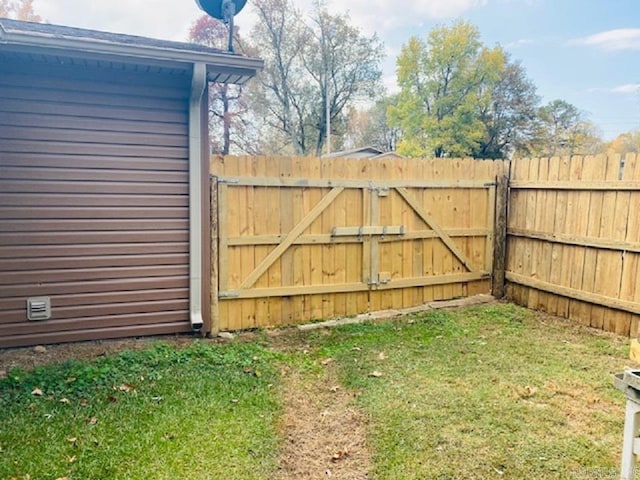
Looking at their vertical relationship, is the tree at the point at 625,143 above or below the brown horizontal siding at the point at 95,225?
above

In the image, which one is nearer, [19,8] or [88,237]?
[88,237]

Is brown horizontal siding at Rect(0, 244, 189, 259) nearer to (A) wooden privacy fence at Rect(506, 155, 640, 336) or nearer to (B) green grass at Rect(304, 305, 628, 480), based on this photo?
(B) green grass at Rect(304, 305, 628, 480)

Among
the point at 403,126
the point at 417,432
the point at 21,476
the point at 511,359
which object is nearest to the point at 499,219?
the point at 511,359

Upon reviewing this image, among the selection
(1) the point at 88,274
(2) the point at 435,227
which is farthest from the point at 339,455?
(2) the point at 435,227

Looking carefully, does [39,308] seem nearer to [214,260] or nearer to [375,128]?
[214,260]

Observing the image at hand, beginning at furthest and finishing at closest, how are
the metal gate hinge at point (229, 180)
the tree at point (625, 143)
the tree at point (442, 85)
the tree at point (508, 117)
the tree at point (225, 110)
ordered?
the tree at point (508, 117) < the tree at point (442, 85) < the tree at point (625, 143) < the tree at point (225, 110) < the metal gate hinge at point (229, 180)

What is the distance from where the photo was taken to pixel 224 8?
14.9 ft

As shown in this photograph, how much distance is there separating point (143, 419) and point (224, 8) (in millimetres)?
3745

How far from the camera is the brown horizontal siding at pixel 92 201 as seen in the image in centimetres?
388

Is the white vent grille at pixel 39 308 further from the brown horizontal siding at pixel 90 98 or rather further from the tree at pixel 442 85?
the tree at pixel 442 85

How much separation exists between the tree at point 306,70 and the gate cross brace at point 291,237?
18860 millimetres

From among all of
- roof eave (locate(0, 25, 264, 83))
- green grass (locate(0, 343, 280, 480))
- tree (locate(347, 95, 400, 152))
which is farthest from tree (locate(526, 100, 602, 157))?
green grass (locate(0, 343, 280, 480))

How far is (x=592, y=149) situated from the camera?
2730 centimetres

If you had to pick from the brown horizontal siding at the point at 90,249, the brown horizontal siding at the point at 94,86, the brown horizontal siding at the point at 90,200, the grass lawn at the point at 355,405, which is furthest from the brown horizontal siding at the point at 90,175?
the grass lawn at the point at 355,405
